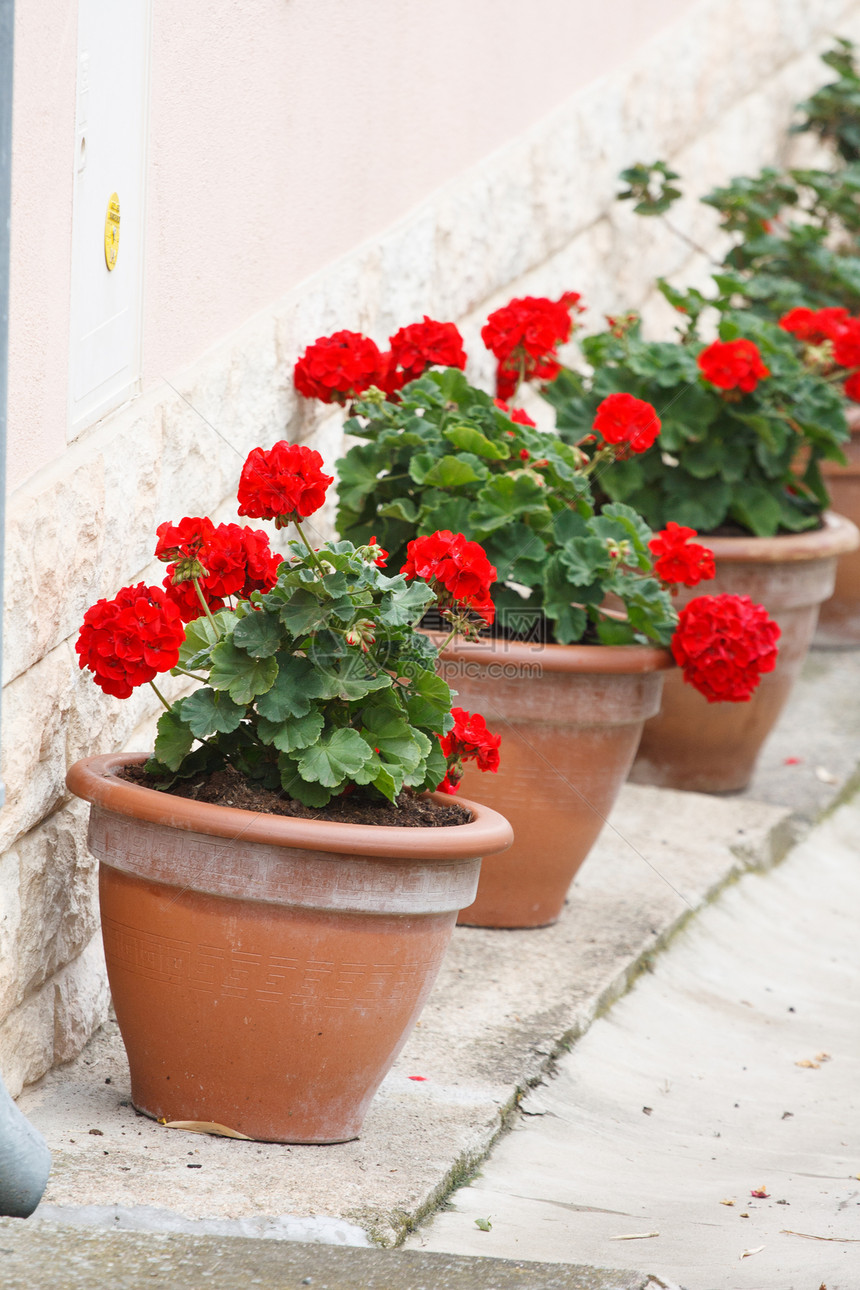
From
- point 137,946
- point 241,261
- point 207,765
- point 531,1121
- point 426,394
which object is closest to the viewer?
point 137,946

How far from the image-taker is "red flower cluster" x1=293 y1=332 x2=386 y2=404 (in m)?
2.98

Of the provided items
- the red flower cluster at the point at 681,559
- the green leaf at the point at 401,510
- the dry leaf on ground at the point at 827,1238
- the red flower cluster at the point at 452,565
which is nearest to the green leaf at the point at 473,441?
the green leaf at the point at 401,510

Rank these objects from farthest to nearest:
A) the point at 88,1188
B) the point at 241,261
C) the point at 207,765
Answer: the point at 241,261
the point at 207,765
the point at 88,1188

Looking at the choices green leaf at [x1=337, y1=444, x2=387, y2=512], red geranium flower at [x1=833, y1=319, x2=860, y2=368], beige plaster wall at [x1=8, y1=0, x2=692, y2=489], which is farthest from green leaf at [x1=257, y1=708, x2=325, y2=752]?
red geranium flower at [x1=833, y1=319, x2=860, y2=368]

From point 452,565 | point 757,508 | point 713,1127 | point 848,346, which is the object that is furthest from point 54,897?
point 848,346

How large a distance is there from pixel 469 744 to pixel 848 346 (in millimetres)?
2125

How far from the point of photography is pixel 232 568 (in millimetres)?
2172

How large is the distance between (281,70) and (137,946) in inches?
67.5

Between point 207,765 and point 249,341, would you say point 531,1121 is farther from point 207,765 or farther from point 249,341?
point 249,341

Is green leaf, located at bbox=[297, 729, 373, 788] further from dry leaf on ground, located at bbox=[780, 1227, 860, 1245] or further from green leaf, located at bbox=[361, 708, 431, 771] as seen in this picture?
dry leaf on ground, located at bbox=[780, 1227, 860, 1245]

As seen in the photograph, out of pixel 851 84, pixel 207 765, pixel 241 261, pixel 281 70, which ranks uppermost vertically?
pixel 851 84

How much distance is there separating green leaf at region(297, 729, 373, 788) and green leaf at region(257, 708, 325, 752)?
0.7 inches

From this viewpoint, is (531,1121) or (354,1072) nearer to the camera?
(354,1072)

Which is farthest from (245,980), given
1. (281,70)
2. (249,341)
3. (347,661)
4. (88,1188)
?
(281,70)
